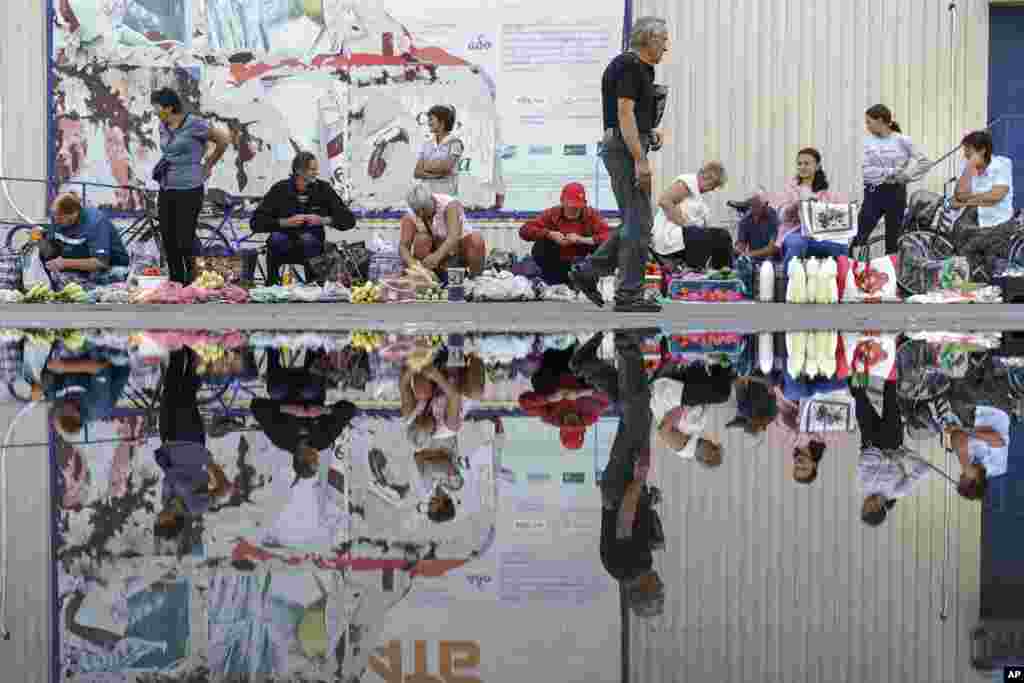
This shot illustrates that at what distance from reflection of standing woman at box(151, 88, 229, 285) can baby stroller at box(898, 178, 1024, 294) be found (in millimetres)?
4289

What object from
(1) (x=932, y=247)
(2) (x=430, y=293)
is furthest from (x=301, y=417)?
(1) (x=932, y=247)

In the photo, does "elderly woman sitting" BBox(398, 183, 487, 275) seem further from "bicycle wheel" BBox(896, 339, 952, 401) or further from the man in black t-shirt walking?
"bicycle wheel" BBox(896, 339, 952, 401)

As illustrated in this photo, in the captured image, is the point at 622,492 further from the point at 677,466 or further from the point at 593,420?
the point at 593,420

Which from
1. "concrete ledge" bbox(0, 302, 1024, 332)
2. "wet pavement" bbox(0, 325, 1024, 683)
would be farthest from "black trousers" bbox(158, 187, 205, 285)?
"wet pavement" bbox(0, 325, 1024, 683)

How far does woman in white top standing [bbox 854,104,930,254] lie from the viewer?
907cm

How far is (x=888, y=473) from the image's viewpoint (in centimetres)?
158

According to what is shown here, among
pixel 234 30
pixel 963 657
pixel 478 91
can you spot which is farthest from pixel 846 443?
pixel 234 30

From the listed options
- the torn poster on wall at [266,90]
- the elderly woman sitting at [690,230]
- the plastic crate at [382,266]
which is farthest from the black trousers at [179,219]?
the torn poster on wall at [266,90]

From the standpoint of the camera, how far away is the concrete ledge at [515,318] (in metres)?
5.47

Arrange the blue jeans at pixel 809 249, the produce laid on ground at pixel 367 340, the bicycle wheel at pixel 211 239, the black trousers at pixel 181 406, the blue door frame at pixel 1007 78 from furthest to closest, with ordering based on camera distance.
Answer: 1. the blue door frame at pixel 1007 78
2. the bicycle wheel at pixel 211 239
3. the blue jeans at pixel 809 249
4. the produce laid on ground at pixel 367 340
5. the black trousers at pixel 181 406

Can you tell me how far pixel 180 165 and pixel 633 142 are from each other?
9.92 feet

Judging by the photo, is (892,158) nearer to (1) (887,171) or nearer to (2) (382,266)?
(1) (887,171)

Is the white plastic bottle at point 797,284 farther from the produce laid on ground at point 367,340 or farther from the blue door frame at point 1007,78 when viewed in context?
the blue door frame at point 1007,78

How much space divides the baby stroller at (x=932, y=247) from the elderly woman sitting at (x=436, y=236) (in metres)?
2.74
